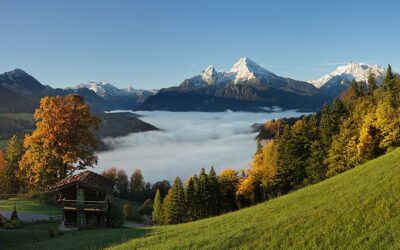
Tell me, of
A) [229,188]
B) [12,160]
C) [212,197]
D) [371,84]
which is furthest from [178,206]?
[371,84]

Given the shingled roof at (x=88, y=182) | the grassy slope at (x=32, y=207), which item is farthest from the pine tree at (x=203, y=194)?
the shingled roof at (x=88, y=182)

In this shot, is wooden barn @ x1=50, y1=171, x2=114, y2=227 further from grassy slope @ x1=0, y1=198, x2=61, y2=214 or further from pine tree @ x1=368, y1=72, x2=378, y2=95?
pine tree @ x1=368, y1=72, x2=378, y2=95

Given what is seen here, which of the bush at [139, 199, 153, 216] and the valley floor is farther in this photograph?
the bush at [139, 199, 153, 216]

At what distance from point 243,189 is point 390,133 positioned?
130ft

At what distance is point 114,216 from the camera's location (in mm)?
43625

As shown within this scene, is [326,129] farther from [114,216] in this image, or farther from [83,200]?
[83,200]

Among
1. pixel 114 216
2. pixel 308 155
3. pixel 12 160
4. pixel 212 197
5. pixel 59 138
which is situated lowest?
pixel 212 197

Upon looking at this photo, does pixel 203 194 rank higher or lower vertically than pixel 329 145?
lower

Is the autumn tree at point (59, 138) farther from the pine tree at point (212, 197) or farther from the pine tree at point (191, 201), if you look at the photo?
the pine tree at point (212, 197)

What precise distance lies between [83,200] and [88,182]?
223 cm

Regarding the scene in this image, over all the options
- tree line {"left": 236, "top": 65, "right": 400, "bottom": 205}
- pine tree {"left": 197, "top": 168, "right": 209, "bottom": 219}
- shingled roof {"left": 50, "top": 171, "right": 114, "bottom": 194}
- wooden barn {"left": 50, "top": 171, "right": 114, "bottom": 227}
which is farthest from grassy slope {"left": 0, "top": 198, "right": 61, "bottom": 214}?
tree line {"left": 236, "top": 65, "right": 400, "bottom": 205}

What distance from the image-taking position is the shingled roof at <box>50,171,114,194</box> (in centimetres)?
4588

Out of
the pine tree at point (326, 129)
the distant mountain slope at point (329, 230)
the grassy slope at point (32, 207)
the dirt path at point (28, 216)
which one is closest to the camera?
the distant mountain slope at point (329, 230)

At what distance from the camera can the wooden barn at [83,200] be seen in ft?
149
